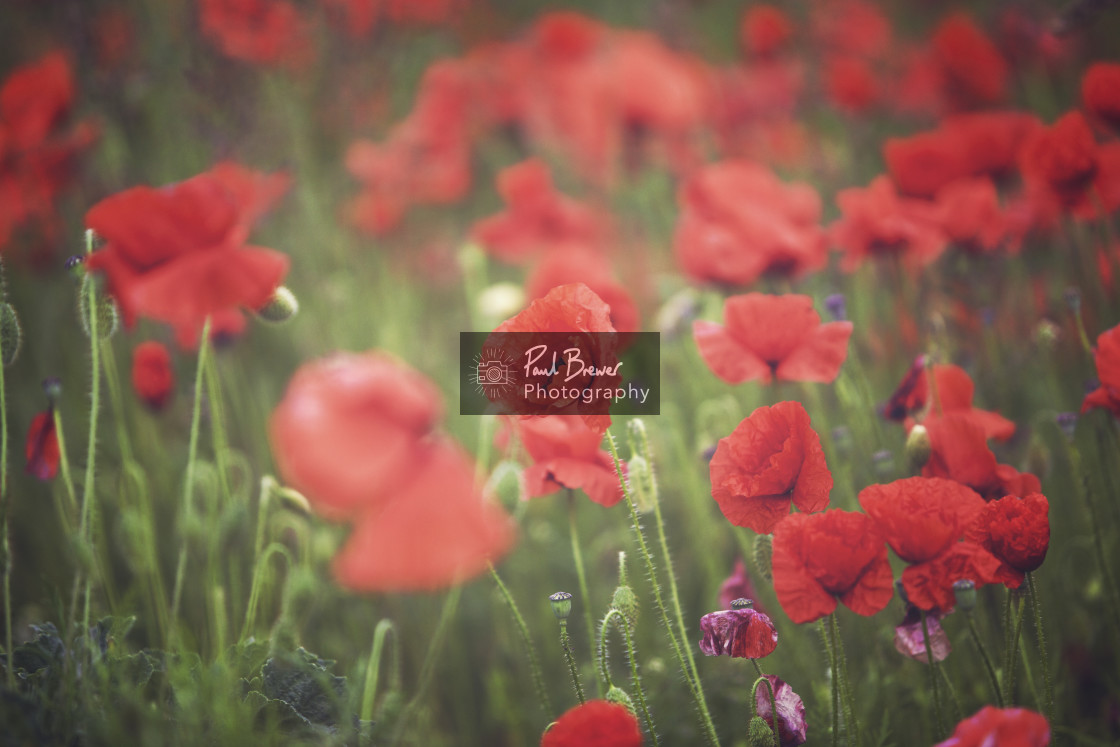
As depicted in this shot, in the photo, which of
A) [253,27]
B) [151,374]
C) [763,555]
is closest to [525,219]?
[253,27]

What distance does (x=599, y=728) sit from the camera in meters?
0.69

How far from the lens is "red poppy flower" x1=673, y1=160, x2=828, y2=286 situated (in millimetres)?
1386

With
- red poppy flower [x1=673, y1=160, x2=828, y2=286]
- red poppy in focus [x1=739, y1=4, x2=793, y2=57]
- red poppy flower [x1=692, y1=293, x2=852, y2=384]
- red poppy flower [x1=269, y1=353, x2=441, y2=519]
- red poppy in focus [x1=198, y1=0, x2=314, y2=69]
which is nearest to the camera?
red poppy flower [x1=269, y1=353, x2=441, y2=519]

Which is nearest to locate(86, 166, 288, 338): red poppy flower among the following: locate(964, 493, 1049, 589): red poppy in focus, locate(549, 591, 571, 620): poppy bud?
locate(549, 591, 571, 620): poppy bud

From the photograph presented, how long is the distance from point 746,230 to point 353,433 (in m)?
1.04

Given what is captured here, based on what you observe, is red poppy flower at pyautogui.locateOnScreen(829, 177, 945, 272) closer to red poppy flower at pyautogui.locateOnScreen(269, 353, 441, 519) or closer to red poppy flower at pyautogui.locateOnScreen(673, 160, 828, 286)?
red poppy flower at pyautogui.locateOnScreen(673, 160, 828, 286)

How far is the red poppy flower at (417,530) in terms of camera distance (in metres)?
0.65

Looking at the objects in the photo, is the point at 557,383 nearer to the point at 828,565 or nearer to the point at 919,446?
the point at 828,565

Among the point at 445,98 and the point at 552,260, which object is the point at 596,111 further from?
the point at 552,260

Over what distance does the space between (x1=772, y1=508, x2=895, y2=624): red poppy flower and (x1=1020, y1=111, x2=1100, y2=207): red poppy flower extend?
36.3 inches

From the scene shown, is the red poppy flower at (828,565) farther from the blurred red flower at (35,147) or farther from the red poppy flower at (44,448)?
the blurred red flower at (35,147)

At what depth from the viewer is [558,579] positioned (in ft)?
5.73

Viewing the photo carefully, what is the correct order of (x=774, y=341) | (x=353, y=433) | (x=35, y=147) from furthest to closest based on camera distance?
(x=35, y=147), (x=774, y=341), (x=353, y=433)

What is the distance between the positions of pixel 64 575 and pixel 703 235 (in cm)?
160
